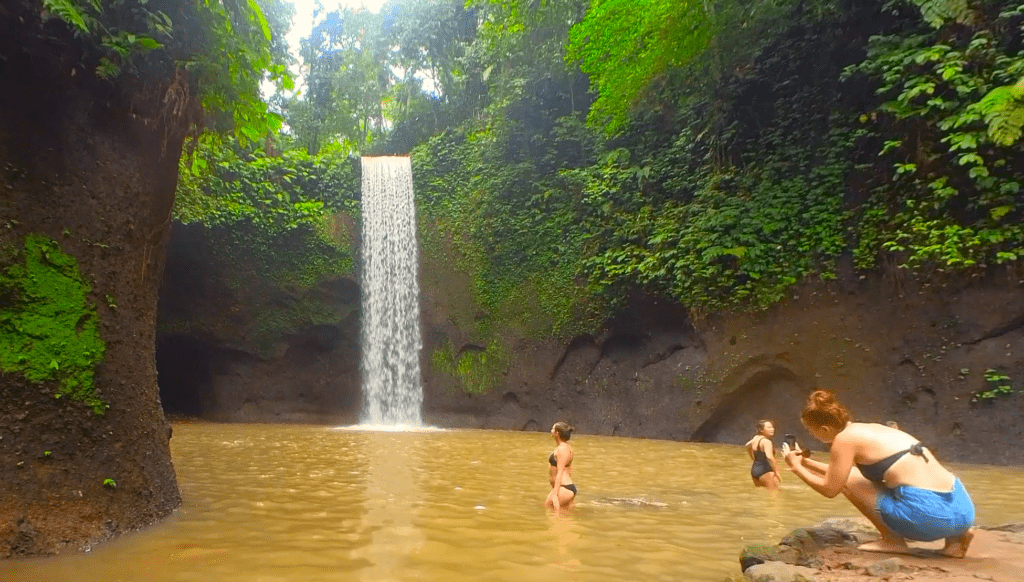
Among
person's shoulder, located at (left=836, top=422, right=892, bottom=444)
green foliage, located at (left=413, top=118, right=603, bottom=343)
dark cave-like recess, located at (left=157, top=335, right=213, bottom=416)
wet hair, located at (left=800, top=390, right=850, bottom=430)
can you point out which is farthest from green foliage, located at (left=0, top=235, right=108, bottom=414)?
dark cave-like recess, located at (left=157, top=335, right=213, bottom=416)

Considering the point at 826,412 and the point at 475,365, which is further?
the point at 475,365

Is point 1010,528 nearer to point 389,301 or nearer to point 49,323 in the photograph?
point 49,323

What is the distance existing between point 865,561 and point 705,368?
391 inches

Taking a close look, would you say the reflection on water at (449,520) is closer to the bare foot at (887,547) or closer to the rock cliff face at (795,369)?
the bare foot at (887,547)

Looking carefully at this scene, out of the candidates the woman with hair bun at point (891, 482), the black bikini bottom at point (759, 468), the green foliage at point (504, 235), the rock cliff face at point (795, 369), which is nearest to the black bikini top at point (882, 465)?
the woman with hair bun at point (891, 482)

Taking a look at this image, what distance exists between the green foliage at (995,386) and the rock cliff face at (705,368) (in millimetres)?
39

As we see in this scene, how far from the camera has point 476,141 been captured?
65.8 feet

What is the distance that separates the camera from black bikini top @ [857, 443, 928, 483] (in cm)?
332

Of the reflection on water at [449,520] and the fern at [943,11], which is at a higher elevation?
the fern at [943,11]

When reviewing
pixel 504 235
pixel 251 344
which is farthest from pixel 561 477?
pixel 251 344

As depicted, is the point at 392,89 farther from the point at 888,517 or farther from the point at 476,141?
the point at 888,517

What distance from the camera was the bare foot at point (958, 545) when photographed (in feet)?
10.4

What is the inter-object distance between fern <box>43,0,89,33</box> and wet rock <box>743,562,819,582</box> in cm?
508

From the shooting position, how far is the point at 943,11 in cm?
954
